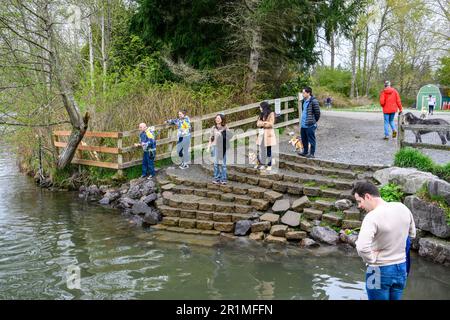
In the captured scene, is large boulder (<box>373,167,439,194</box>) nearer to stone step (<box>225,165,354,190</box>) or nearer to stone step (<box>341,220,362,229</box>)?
stone step (<box>225,165,354,190</box>)

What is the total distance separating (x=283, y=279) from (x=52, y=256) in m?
4.08

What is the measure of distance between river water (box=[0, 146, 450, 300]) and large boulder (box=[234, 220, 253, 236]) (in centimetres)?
47

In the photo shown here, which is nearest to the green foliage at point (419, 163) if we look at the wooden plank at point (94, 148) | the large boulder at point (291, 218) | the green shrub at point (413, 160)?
the green shrub at point (413, 160)

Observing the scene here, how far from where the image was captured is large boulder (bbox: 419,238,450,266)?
6.89m

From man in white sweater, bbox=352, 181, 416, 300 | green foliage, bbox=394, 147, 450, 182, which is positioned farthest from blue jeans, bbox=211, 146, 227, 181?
man in white sweater, bbox=352, 181, 416, 300

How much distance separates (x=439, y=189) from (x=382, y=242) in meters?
4.31

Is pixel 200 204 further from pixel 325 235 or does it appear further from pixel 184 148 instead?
pixel 184 148

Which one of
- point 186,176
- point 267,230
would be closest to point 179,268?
point 267,230

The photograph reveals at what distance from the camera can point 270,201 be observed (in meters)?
9.23

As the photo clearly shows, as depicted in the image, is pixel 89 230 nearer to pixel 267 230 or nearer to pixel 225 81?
pixel 267 230

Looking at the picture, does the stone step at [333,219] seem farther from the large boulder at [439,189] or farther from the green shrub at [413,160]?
the green shrub at [413,160]

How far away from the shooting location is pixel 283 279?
634 cm
